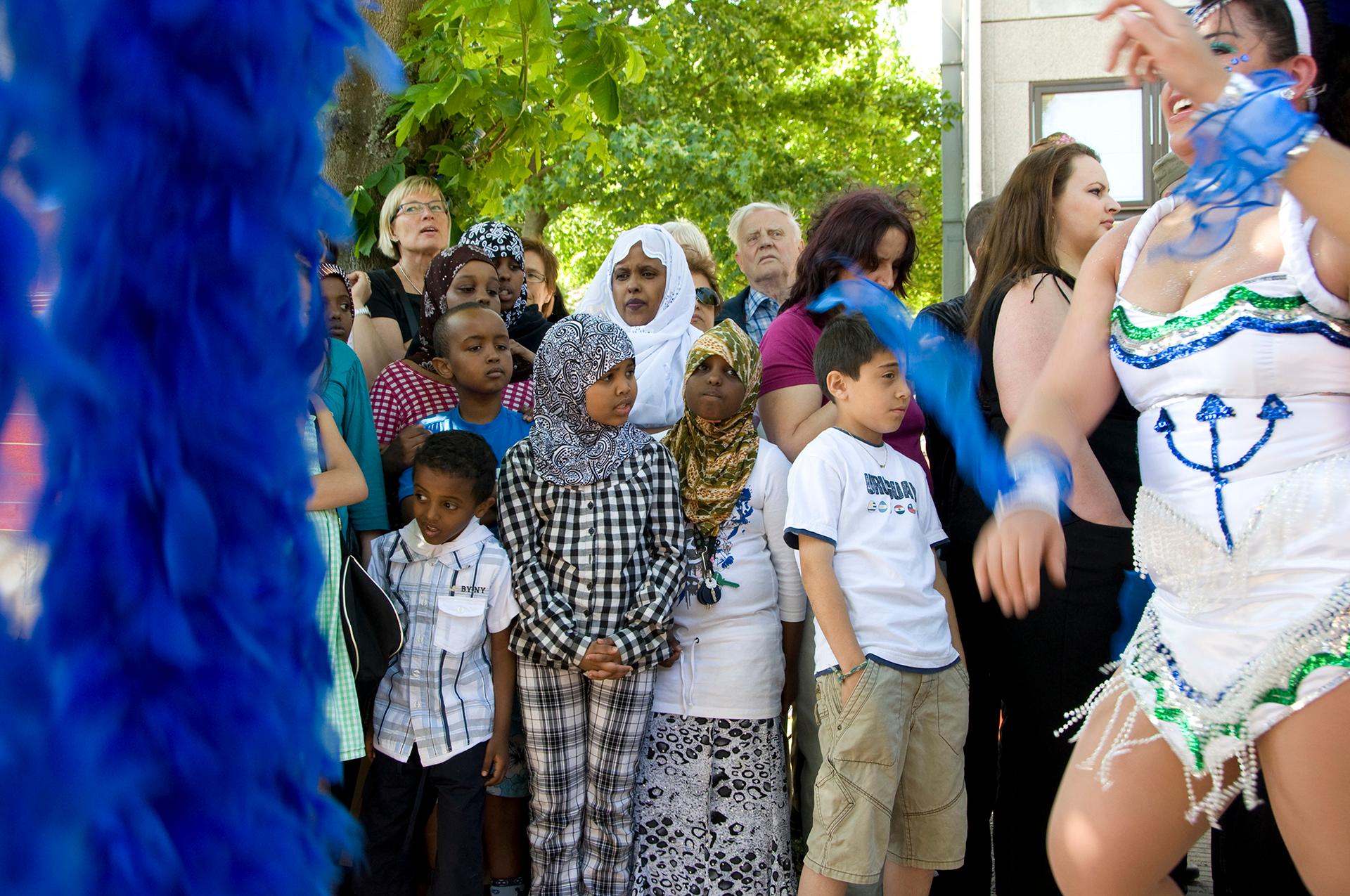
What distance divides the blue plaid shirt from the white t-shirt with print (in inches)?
54.7

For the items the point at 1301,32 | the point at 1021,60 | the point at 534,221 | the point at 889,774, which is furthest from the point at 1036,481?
the point at 534,221

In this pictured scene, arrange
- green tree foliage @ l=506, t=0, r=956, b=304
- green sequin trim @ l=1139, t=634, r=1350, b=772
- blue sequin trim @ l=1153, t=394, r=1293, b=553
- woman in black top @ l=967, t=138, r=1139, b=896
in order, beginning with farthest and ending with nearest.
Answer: green tree foliage @ l=506, t=0, r=956, b=304
woman in black top @ l=967, t=138, r=1139, b=896
blue sequin trim @ l=1153, t=394, r=1293, b=553
green sequin trim @ l=1139, t=634, r=1350, b=772

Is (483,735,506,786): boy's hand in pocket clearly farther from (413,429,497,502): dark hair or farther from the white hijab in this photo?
the white hijab

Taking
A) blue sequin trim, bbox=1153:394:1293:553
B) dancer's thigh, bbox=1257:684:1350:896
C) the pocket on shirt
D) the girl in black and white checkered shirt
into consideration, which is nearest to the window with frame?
the girl in black and white checkered shirt

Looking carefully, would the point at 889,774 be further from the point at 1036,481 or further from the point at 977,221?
the point at 977,221

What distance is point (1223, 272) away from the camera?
196cm

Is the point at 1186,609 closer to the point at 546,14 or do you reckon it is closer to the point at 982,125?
the point at 546,14

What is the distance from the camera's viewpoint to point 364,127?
4.77m

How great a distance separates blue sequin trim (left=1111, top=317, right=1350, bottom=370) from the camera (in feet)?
5.98

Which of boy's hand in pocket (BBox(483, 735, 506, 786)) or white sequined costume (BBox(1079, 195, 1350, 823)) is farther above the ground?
white sequined costume (BBox(1079, 195, 1350, 823))

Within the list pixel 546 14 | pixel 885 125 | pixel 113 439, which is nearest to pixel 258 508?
pixel 113 439

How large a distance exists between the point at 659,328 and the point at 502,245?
2.16 ft

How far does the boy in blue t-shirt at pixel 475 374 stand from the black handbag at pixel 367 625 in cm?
42

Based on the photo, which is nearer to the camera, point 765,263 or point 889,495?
point 889,495
